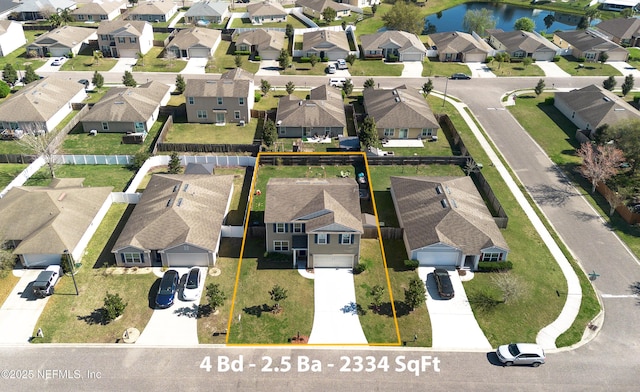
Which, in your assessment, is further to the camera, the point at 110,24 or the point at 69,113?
the point at 110,24

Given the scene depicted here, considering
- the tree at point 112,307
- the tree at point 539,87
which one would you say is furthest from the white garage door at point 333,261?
the tree at point 539,87

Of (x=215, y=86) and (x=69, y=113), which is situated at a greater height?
(x=215, y=86)

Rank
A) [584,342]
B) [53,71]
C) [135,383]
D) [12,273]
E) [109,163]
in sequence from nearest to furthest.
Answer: [135,383] → [584,342] → [12,273] → [109,163] → [53,71]

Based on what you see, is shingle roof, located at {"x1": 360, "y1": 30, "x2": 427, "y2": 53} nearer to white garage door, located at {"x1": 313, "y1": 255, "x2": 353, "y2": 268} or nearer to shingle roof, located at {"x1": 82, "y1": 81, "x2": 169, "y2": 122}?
shingle roof, located at {"x1": 82, "y1": 81, "x2": 169, "y2": 122}

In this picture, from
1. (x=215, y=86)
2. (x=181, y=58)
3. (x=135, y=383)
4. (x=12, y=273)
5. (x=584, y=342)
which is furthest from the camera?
(x=181, y=58)

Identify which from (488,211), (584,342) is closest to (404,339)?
(584,342)

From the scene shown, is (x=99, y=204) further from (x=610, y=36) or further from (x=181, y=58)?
(x=610, y=36)
